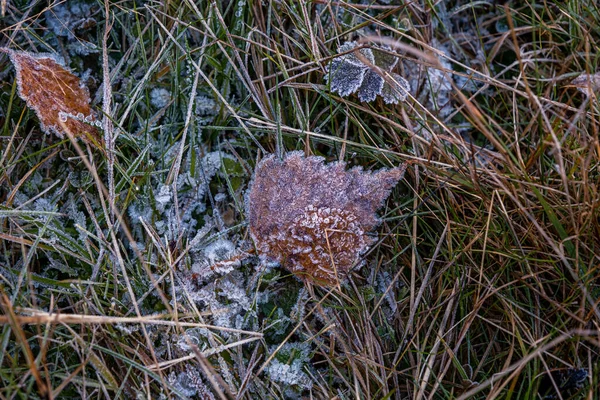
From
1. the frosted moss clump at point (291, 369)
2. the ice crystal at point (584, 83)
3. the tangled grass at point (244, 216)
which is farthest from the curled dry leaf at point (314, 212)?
the ice crystal at point (584, 83)

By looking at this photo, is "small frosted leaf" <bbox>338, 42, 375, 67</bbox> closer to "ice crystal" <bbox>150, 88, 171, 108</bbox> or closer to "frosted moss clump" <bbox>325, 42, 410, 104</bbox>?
"frosted moss clump" <bbox>325, 42, 410, 104</bbox>

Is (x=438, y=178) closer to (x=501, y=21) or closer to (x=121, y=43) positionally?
(x=501, y=21)

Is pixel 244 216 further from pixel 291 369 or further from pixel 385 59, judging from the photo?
pixel 385 59

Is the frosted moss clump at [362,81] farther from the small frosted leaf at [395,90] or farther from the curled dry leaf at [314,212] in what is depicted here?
the curled dry leaf at [314,212]

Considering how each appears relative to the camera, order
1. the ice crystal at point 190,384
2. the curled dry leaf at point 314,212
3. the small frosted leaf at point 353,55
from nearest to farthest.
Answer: the ice crystal at point 190,384 → the curled dry leaf at point 314,212 → the small frosted leaf at point 353,55

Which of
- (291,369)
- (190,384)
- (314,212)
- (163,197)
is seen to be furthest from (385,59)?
(190,384)

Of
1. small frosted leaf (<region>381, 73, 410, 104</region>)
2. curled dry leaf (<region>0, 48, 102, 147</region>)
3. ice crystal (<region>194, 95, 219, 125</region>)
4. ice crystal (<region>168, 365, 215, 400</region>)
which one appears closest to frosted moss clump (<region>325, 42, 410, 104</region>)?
small frosted leaf (<region>381, 73, 410, 104</region>)

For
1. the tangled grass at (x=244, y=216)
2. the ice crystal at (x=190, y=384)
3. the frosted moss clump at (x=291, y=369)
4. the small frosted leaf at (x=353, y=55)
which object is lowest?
the frosted moss clump at (x=291, y=369)

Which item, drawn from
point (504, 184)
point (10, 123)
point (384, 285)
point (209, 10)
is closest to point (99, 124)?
point (10, 123)
